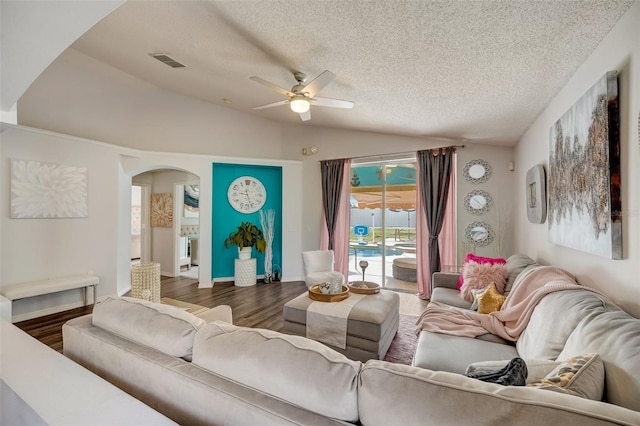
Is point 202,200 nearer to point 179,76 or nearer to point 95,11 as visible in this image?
point 179,76

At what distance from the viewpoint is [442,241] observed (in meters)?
4.30

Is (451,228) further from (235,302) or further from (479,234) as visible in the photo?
(235,302)

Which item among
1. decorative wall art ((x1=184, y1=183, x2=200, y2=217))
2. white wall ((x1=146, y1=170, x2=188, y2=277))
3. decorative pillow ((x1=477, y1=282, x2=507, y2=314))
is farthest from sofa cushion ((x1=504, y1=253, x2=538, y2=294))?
decorative wall art ((x1=184, y1=183, x2=200, y2=217))

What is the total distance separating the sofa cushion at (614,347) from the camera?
0.89 meters

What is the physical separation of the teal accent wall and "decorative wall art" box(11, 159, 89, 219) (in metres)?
1.96

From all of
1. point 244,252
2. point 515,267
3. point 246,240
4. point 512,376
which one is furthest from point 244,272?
point 512,376

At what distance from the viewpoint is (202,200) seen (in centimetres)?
488

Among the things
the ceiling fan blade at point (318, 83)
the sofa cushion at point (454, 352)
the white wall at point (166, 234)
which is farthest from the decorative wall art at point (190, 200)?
the sofa cushion at point (454, 352)

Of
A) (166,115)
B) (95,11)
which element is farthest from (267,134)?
(95,11)

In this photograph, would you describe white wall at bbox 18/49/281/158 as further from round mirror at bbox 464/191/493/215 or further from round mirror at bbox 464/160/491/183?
round mirror at bbox 464/191/493/215

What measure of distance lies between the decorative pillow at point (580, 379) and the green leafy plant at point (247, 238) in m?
4.63

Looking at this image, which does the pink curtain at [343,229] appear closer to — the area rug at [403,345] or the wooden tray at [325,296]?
the area rug at [403,345]

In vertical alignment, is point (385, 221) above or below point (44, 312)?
above

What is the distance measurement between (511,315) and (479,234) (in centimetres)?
248
